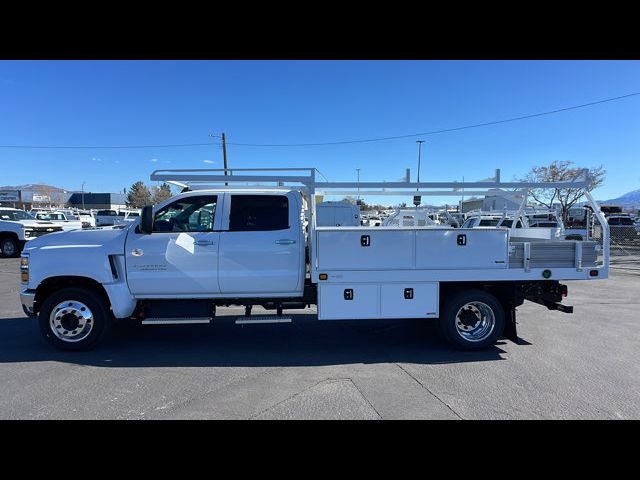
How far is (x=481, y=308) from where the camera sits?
193 inches

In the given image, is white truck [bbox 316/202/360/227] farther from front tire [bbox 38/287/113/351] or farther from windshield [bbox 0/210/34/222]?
windshield [bbox 0/210/34/222]

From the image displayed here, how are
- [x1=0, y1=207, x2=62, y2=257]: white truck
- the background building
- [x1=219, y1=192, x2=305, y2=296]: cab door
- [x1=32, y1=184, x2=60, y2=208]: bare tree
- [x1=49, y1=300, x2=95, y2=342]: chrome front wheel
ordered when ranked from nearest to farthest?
1. [x1=49, y1=300, x2=95, y2=342]: chrome front wheel
2. [x1=219, y1=192, x2=305, y2=296]: cab door
3. [x1=0, y1=207, x2=62, y2=257]: white truck
4. the background building
5. [x1=32, y1=184, x2=60, y2=208]: bare tree

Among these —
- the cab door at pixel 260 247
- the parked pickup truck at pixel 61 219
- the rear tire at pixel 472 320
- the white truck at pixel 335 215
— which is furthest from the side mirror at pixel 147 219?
the parked pickup truck at pixel 61 219

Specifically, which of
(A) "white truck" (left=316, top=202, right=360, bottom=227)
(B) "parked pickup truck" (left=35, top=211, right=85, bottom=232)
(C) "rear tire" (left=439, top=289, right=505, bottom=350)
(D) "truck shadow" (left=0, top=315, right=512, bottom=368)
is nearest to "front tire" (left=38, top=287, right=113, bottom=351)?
(D) "truck shadow" (left=0, top=315, right=512, bottom=368)

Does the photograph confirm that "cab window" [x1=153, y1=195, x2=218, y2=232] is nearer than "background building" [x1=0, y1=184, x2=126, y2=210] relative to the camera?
Yes

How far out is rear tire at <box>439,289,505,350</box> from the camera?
4793 mm

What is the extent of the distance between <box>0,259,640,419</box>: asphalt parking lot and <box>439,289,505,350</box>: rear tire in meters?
0.18

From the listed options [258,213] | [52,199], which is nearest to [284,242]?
[258,213]

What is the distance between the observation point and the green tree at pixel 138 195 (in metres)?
72.7

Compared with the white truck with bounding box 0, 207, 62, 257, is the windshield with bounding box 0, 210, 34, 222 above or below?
above

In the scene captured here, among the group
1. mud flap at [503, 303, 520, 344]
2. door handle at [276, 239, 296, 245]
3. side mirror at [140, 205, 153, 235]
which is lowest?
mud flap at [503, 303, 520, 344]

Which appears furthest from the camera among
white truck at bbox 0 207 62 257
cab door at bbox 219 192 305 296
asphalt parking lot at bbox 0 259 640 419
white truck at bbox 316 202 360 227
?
white truck at bbox 0 207 62 257

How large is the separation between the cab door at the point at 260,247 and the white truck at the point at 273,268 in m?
0.01

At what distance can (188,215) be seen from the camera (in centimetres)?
496
